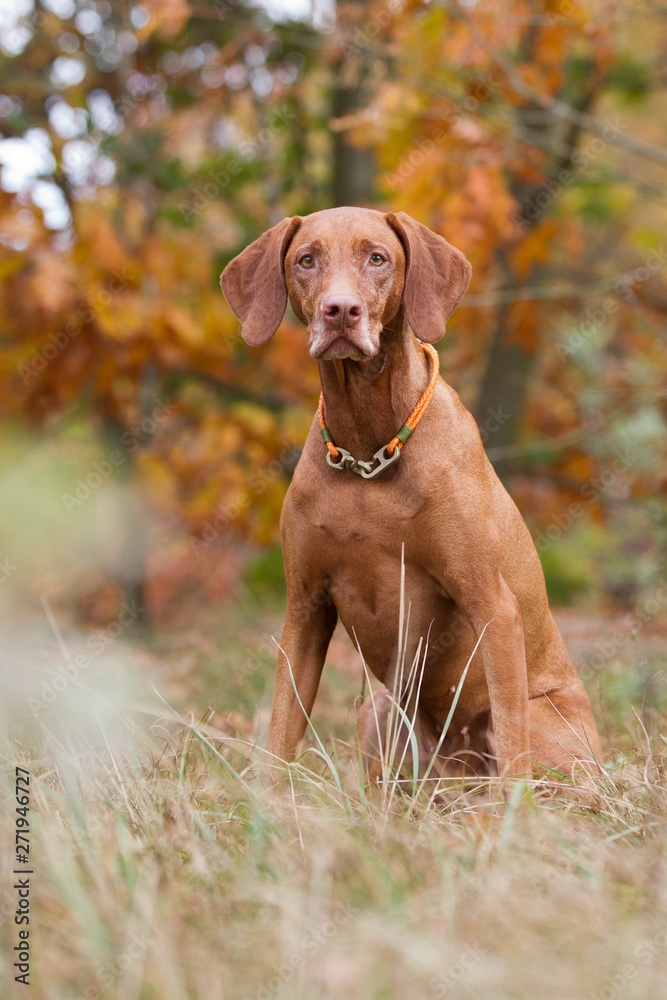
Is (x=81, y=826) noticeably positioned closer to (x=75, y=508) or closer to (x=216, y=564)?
(x=75, y=508)

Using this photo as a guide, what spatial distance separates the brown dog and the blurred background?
196cm

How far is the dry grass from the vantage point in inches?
65.4

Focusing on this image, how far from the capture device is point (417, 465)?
2.90m

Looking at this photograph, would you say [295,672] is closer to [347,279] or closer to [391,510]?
[391,510]

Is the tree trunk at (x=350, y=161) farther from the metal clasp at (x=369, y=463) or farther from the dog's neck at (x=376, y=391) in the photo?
the metal clasp at (x=369, y=463)

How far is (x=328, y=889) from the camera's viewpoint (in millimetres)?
1930

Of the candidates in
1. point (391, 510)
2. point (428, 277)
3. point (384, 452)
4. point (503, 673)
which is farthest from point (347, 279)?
point (503, 673)

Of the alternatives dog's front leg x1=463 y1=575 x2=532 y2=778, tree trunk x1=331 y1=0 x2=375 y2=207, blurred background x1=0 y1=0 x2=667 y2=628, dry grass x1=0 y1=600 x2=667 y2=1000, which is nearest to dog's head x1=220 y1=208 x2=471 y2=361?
dog's front leg x1=463 y1=575 x2=532 y2=778

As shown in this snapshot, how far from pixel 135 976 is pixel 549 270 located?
8.31 m

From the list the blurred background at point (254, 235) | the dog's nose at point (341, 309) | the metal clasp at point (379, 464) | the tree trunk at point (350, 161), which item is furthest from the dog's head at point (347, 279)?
the tree trunk at point (350, 161)

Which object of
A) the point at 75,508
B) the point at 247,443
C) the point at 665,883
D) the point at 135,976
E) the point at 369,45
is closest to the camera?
the point at 135,976

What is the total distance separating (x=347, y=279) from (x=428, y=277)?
1.01ft

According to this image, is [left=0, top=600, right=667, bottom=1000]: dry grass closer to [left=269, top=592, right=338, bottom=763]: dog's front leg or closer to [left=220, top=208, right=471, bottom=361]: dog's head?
[left=269, top=592, right=338, bottom=763]: dog's front leg

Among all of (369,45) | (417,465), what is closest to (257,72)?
(369,45)
